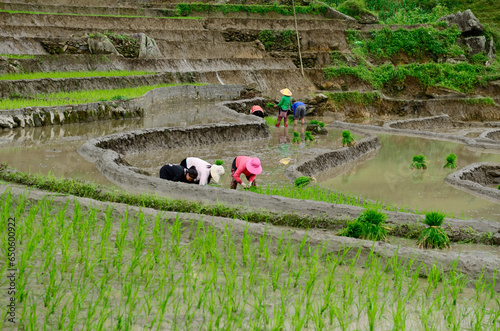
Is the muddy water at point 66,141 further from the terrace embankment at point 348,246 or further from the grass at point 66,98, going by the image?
the terrace embankment at point 348,246

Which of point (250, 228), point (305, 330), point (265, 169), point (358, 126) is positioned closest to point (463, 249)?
point (250, 228)

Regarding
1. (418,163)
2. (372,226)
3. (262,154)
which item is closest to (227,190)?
(372,226)

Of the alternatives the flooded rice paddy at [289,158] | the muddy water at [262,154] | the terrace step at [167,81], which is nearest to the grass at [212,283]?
the flooded rice paddy at [289,158]

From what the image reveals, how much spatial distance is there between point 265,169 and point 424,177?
127 inches

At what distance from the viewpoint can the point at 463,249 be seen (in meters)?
5.23

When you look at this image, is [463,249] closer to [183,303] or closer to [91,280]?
[183,303]

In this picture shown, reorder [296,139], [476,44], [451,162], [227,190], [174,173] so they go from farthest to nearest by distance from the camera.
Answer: [476,44] → [296,139] → [451,162] → [174,173] → [227,190]

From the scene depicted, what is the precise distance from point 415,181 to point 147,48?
49.0 feet

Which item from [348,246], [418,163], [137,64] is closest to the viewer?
[348,246]

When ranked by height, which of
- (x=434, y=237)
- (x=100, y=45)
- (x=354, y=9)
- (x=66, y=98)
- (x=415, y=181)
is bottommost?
(x=415, y=181)

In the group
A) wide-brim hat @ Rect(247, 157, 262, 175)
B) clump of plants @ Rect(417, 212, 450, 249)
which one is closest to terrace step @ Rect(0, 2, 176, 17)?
wide-brim hat @ Rect(247, 157, 262, 175)

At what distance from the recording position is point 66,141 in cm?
1087

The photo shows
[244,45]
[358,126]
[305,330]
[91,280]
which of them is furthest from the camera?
[244,45]

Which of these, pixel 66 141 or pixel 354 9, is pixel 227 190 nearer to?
pixel 66 141
